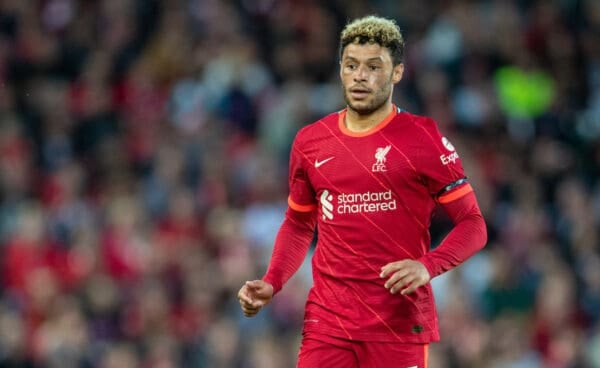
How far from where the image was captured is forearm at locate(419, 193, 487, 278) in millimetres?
5387

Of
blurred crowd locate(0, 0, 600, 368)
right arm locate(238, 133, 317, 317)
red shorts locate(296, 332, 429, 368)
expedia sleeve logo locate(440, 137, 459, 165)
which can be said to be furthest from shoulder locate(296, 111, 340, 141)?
blurred crowd locate(0, 0, 600, 368)

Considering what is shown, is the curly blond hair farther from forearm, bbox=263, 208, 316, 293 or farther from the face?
forearm, bbox=263, 208, 316, 293

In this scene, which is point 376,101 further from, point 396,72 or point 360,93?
point 396,72

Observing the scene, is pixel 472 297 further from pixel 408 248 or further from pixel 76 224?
pixel 408 248

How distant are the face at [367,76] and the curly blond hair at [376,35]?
0.03 metres

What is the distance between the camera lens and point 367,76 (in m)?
5.63

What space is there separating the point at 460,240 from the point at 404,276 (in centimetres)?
45

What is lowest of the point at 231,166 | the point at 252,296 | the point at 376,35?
the point at 231,166

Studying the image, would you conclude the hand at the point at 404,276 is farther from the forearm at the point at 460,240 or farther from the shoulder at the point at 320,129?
the shoulder at the point at 320,129

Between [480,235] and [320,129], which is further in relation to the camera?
[320,129]

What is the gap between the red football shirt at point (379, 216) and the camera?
5.58 meters

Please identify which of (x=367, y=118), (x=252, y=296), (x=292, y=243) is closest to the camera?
(x=252, y=296)

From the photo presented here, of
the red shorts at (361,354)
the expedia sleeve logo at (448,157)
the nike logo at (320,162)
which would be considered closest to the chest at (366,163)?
the nike logo at (320,162)

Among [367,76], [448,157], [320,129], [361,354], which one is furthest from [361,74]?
[361,354]
